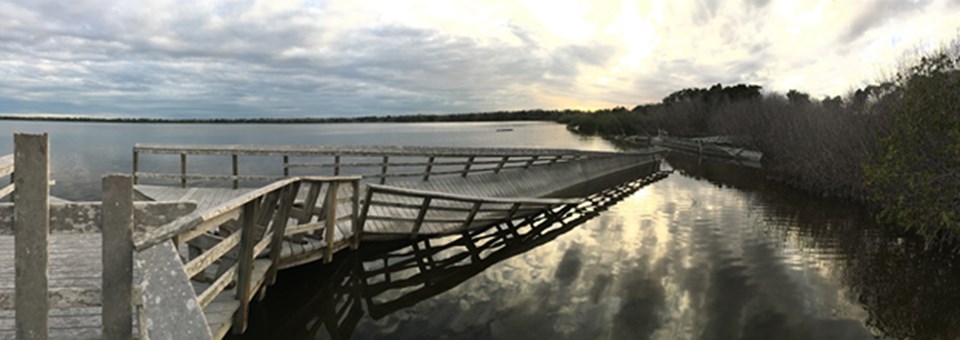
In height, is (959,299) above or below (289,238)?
below

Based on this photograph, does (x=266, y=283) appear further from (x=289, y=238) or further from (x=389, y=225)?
(x=389, y=225)

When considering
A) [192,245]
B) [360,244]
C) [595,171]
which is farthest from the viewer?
[595,171]

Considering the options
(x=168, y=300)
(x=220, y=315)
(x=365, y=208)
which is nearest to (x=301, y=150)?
(x=365, y=208)

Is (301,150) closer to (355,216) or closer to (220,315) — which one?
(355,216)

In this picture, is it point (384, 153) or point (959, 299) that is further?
point (384, 153)

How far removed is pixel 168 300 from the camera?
242 centimetres

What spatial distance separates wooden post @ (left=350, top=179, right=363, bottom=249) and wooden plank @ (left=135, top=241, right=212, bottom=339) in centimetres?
640

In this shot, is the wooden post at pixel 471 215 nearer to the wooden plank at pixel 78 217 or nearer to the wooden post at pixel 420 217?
the wooden post at pixel 420 217

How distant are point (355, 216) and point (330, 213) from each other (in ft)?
4.07

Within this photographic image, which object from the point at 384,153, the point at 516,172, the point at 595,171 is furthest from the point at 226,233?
the point at 595,171

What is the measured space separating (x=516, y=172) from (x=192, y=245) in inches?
532

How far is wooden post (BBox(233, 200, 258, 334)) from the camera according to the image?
5.45 m

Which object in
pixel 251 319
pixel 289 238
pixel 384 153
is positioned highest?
pixel 384 153

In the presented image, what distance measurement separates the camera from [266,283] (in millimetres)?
7164
